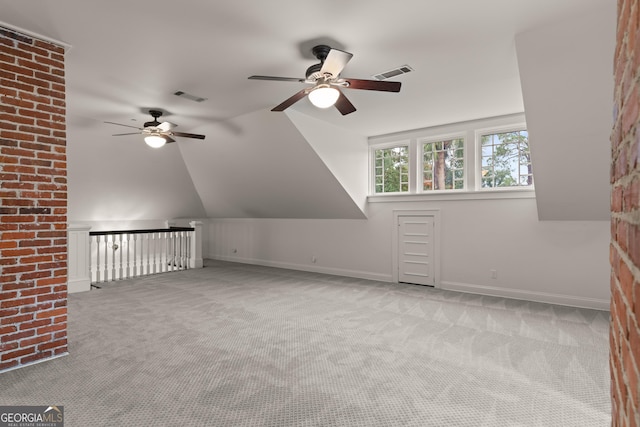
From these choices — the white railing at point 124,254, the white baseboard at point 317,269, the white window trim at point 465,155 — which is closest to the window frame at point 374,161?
the white window trim at point 465,155

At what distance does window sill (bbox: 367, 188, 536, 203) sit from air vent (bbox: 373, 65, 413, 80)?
272cm

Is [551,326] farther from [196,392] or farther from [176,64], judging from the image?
[176,64]

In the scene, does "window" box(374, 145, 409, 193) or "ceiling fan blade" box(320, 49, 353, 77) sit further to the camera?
"window" box(374, 145, 409, 193)

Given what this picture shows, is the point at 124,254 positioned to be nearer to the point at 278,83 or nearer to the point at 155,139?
the point at 155,139

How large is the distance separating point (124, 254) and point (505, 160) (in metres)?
8.85

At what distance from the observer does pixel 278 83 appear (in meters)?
4.39

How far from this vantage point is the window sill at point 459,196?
17.6 ft

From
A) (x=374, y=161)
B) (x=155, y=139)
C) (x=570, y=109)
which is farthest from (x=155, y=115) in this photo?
(x=570, y=109)

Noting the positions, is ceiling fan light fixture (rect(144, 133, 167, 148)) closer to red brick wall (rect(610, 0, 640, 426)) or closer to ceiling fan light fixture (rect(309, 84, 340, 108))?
ceiling fan light fixture (rect(309, 84, 340, 108))

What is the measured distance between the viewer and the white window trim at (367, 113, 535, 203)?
5.50 meters

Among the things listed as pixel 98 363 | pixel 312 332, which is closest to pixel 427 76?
pixel 312 332

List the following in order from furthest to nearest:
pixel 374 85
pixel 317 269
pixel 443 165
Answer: pixel 317 269 < pixel 443 165 < pixel 374 85

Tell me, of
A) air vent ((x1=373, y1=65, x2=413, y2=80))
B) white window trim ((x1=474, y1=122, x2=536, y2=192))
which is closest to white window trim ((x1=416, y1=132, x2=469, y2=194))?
white window trim ((x1=474, y1=122, x2=536, y2=192))

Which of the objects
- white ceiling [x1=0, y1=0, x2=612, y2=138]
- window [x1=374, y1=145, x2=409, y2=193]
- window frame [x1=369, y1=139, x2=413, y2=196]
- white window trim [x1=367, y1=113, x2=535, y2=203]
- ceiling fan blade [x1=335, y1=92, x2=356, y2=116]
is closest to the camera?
white ceiling [x1=0, y1=0, x2=612, y2=138]
